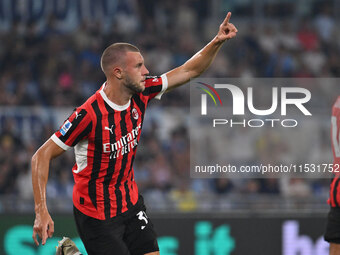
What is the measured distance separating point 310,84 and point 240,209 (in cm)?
436

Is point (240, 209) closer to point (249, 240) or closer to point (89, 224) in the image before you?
point (249, 240)

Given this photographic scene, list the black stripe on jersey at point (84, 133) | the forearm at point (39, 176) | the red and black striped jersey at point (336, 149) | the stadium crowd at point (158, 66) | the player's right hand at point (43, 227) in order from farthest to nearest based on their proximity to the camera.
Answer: the stadium crowd at point (158, 66) → the red and black striped jersey at point (336, 149) → the black stripe on jersey at point (84, 133) → the forearm at point (39, 176) → the player's right hand at point (43, 227)

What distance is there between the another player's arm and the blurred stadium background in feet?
9.16

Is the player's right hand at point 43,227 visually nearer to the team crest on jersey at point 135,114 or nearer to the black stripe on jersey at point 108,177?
the black stripe on jersey at point 108,177

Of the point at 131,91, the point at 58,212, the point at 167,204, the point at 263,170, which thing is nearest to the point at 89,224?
the point at 131,91

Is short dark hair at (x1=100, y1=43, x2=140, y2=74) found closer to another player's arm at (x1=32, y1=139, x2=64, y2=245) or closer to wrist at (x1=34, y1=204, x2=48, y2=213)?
Result: another player's arm at (x1=32, y1=139, x2=64, y2=245)

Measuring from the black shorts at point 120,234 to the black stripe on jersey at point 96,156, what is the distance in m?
0.16

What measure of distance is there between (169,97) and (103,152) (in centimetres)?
624

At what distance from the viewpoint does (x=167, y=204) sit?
793cm

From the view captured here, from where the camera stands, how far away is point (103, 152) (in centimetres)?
461

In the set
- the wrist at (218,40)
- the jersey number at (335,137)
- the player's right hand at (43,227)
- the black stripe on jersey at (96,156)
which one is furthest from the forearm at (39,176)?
the jersey number at (335,137)

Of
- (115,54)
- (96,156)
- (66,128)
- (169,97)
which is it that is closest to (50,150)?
(66,128)

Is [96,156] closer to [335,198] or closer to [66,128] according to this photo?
[66,128]

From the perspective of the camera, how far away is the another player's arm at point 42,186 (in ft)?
14.0
